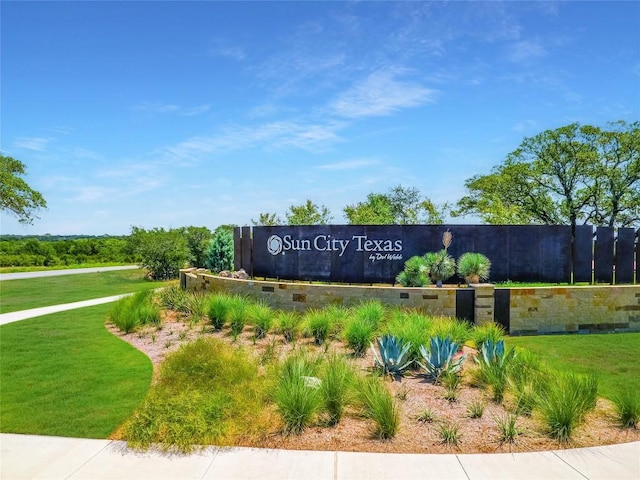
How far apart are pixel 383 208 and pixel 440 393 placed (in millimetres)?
32507

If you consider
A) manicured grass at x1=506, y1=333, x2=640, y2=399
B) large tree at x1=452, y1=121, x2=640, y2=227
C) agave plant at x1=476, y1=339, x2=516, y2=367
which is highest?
large tree at x1=452, y1=121, x2=640, y2=227

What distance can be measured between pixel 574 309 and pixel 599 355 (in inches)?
111

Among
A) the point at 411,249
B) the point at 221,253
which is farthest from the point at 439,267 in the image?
the point at 221,253

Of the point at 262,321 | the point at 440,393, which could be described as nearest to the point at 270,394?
the point at 440,393

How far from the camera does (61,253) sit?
41406 mm

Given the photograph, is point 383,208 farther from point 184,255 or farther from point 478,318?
point 478,318

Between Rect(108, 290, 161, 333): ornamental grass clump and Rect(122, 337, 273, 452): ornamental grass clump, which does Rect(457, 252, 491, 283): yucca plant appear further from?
Rect(108, 290, 161, 333): ornamental grass clump

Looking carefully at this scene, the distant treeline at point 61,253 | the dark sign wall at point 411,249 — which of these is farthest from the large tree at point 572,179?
the distant treeline at point 61,253

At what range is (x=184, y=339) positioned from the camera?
32.2 feet

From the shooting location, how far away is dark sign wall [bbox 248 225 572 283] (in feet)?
47.4

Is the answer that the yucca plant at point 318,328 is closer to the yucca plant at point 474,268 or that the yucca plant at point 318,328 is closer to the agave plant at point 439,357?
the agave plant at point 439,357

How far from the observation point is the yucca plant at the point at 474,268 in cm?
1334

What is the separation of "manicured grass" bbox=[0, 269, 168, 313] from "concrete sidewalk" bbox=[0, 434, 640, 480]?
477 inches

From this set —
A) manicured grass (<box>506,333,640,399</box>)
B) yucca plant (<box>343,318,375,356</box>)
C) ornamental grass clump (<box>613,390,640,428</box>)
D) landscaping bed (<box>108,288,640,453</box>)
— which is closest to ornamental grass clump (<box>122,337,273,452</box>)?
landscaping bed (<box>108,288,640,453</box>)
